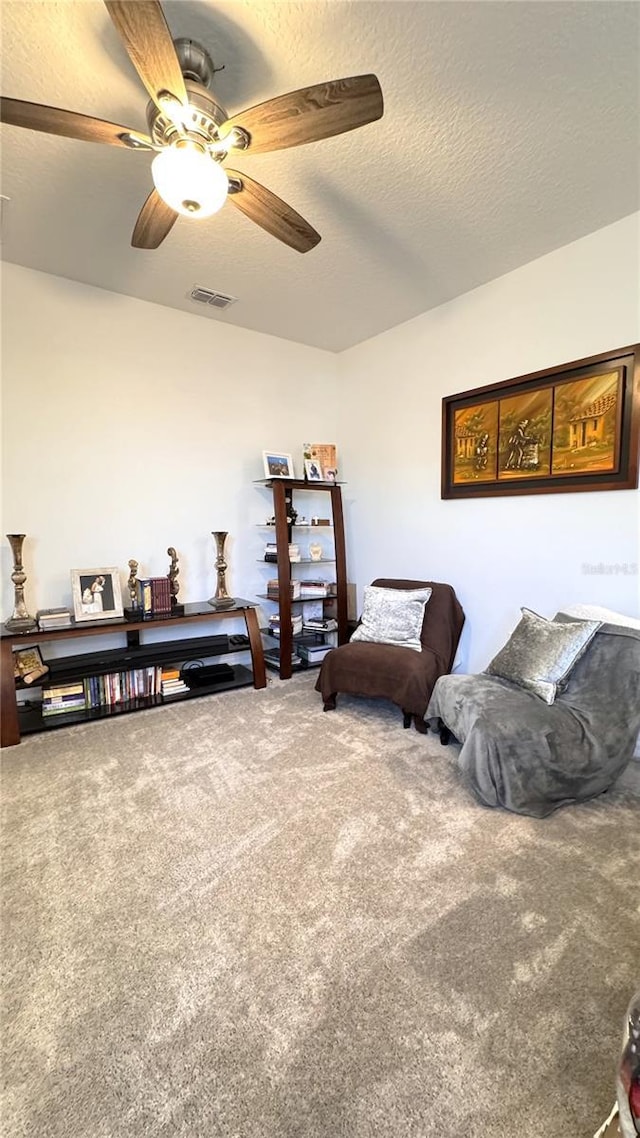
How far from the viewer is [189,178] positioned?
4.70ft

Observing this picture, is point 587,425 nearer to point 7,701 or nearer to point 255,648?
point 255,648

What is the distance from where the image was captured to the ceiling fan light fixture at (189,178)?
1.43 m

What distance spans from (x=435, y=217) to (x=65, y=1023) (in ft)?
A: 11.2

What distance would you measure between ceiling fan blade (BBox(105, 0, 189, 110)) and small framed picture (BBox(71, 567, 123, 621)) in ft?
7.98

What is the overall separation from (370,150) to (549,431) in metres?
1.71

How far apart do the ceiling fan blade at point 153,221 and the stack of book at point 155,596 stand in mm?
1965

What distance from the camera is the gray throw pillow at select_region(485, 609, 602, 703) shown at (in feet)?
7.13

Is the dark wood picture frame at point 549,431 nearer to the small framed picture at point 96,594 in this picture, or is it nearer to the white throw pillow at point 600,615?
the white throw pillow at point 600,615

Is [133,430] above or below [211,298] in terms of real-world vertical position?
below

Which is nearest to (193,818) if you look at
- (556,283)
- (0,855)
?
(0,855)

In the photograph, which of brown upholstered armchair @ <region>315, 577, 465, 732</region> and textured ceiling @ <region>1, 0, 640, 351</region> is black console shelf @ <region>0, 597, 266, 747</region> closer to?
brown upholstered armchair @ <region>315, 577, 465, 732</region>

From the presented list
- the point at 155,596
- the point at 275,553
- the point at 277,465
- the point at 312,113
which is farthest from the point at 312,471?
the point at 312,113

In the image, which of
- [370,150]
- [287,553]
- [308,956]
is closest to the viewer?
[308,956]

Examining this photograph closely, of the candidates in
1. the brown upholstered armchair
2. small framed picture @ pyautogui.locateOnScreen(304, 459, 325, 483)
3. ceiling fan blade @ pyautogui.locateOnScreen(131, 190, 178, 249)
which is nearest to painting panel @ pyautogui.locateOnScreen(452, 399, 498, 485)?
the brown upholstered armchair
